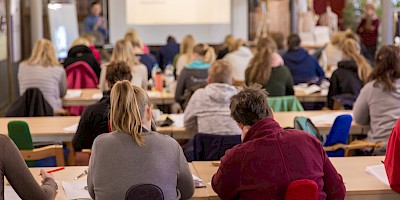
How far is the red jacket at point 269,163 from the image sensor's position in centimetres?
411

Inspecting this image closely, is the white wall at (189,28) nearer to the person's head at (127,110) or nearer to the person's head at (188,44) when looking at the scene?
the person's head at (188,44)

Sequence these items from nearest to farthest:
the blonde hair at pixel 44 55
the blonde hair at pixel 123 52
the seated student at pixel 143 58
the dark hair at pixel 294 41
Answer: the blonde hair at pixel 44 55 < the blonde hair at pixel 123 52 < the dark hair at pixel 294 41 < the seated student at pixel 143 58

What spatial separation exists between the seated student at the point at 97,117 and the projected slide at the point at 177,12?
10494mm

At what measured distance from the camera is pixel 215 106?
656 cm

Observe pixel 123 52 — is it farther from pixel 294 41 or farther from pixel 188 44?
pixel 294 41

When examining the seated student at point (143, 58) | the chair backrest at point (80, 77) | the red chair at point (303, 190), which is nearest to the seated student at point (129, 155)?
the red chair at point (303, 190)

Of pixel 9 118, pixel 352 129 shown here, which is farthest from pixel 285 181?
pixel 9 118

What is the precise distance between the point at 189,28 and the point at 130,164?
506 inches

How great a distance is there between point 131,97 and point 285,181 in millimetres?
828

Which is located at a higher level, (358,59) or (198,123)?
(358,59)

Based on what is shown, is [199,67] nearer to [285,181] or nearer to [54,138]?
[54,138]

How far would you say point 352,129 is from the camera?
6.98 m

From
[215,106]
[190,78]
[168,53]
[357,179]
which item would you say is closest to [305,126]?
[215,106]

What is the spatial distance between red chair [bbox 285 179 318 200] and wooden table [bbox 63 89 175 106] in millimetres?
4884
